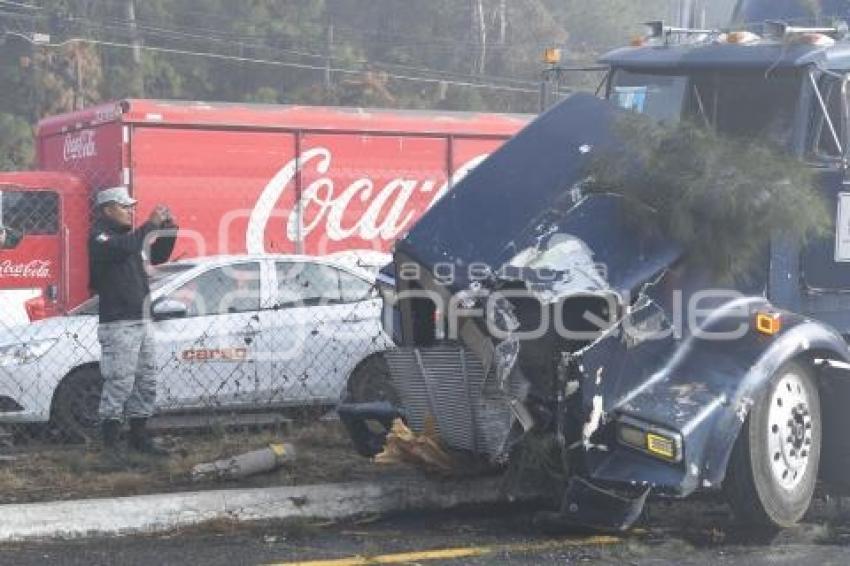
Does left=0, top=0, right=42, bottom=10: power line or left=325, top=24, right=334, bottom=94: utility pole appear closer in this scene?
left=0, top=0, right=42, bottom=10: power line

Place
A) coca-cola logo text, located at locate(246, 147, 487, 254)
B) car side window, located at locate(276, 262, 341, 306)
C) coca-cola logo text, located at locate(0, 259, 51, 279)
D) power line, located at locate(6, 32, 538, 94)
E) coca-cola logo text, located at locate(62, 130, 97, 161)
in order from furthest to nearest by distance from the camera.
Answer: power line, located at locate(6, 32, 538, 94) < coca-cola logo text, located at locate(246, 147, 487, 254) < coca-cola logo text, located at locate(62, 130, 97, 161) < coca-cola logo text, located at locate(0, 259, 51, 279) < car side window, located at locate(276, 262, 341, 306)

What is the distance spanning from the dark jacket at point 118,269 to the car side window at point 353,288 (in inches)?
108

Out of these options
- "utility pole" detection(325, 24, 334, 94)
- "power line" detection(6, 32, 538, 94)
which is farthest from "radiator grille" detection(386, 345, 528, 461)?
"utility pole" detection(325, 24, 334, 94)

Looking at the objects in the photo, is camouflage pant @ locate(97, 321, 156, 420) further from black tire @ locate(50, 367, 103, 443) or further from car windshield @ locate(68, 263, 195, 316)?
car windshield @ locate(68, 263, 195, 316)

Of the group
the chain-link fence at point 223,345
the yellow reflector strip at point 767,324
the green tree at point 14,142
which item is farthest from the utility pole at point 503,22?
the yellow reflector strip at point 767,324

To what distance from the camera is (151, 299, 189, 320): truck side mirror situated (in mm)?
9242

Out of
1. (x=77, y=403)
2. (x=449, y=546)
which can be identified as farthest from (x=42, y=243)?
(x=449, y=546)

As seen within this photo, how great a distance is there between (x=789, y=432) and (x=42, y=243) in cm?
866

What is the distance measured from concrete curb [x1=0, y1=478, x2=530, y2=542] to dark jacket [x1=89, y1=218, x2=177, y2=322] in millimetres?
1462

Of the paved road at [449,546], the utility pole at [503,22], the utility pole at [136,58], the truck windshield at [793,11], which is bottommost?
the paved road at [449,546]

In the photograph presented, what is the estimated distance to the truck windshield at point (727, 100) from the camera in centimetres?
686

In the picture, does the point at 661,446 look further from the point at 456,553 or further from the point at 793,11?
the point at 793,11

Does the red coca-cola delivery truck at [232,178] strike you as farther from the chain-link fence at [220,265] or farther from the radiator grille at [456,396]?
the radiator grille at [456,396]

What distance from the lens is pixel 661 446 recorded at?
5.77 metres
